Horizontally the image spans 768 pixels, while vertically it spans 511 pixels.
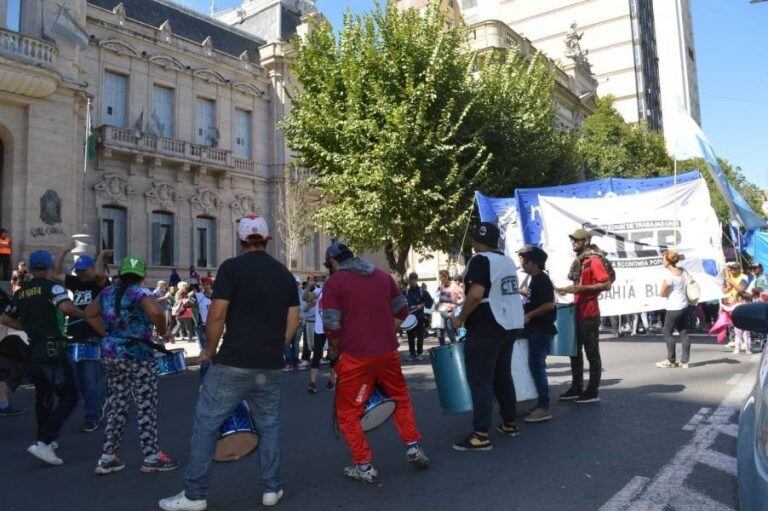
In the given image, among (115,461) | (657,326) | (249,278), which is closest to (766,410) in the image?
(249,278)

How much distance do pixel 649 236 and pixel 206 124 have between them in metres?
22.8

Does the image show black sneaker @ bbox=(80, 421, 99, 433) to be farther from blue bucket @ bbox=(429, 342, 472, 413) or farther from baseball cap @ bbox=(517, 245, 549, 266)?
baseball cap @ bbox=(517, 245, 549, 266)

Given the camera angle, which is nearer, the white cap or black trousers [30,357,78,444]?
the white cap

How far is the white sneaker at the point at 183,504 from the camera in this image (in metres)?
3.83

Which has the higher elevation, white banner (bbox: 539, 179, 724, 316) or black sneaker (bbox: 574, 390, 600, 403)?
white banner (bbox: 539, 179, 724, 316)

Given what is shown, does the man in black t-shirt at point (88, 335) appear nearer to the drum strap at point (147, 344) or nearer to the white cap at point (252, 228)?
the drum strap at point (147, 344)

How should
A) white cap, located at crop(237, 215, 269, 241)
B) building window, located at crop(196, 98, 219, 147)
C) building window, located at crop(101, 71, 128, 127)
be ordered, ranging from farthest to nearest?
building window, located at crop(196, 98, 219, 147) < building window, located at crop(101, 71, 128, 127) < white cap, located at crop(237, 215, 269, 241)

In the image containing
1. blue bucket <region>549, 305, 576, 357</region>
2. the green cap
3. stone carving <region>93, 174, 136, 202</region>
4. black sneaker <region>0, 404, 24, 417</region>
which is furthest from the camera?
stone carving <region>93, 174, 136, 202</region>

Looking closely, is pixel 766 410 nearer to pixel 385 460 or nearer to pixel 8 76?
pixel 385 460

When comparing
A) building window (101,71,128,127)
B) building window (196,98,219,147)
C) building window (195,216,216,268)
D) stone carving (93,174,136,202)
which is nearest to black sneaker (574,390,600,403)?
stone carving (93,174,136,202)

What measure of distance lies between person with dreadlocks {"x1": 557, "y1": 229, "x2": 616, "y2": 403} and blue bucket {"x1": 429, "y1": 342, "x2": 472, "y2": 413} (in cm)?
207

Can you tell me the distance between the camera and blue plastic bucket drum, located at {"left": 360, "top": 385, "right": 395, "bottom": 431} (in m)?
4.53

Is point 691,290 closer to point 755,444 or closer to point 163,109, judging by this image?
point 755,444

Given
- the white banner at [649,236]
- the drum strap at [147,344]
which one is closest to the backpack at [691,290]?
the white banner at [649,236]
